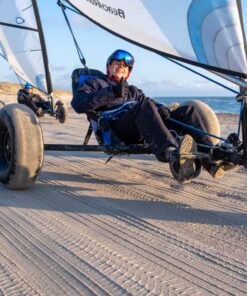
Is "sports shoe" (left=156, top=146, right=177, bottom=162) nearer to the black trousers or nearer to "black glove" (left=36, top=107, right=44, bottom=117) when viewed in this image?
the black trousers

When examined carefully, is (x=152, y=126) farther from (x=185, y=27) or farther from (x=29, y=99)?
(x=29, y=99)

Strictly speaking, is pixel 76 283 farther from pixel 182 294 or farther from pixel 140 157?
pixel 140 157

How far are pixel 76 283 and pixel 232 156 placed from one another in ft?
5.11

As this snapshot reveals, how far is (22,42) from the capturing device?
1243cm

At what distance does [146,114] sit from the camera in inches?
140

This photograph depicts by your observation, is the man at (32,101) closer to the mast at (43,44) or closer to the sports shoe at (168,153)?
the mast at (43,44)

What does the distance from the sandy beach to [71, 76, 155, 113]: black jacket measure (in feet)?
2.38

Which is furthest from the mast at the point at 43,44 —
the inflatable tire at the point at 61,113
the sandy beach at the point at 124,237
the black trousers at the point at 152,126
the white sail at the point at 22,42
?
the black trousers at the point at 152,126

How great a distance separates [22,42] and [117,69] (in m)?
8.68

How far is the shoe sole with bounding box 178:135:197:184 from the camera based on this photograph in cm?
319

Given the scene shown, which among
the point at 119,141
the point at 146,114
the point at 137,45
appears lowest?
the point at 119,141

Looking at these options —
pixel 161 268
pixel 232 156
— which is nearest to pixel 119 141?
pixel 232 156

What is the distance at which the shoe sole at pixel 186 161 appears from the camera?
3.19 m

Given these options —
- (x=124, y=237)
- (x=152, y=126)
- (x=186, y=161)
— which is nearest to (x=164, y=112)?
(x=152, y=126)
